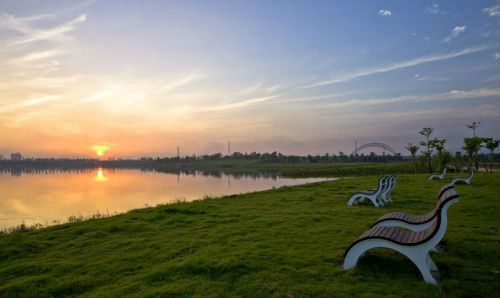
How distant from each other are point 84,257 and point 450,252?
21.3 ft

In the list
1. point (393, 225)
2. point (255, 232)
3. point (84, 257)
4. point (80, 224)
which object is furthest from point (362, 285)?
point (80, 224)

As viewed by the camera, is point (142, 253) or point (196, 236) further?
point (196, 236)

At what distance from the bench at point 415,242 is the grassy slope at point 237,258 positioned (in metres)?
0.18

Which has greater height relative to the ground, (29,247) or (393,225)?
(393,225)

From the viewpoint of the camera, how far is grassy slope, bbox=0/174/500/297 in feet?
14.0

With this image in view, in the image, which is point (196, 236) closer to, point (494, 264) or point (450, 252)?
point (450, 252)

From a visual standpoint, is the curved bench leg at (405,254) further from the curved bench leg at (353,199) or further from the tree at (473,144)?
the tree at (473,144)

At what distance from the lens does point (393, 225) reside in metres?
5.43

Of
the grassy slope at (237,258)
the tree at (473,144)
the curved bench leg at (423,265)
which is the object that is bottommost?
the grassy slope at (237,258)

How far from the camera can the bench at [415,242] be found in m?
4.17

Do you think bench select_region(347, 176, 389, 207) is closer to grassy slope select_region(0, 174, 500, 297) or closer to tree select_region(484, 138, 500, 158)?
grassy slope select_region(0, 174, 500, 297)

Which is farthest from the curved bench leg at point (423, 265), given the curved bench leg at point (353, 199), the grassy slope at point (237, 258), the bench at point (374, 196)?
the curved bench leg at point (353, 199)

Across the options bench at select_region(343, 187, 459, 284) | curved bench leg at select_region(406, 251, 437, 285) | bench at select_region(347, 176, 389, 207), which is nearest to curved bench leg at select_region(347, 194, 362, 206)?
bench at select_region(347, 176, 389, 207)

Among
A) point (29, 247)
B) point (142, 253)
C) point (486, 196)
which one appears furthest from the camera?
point (486, 196)
